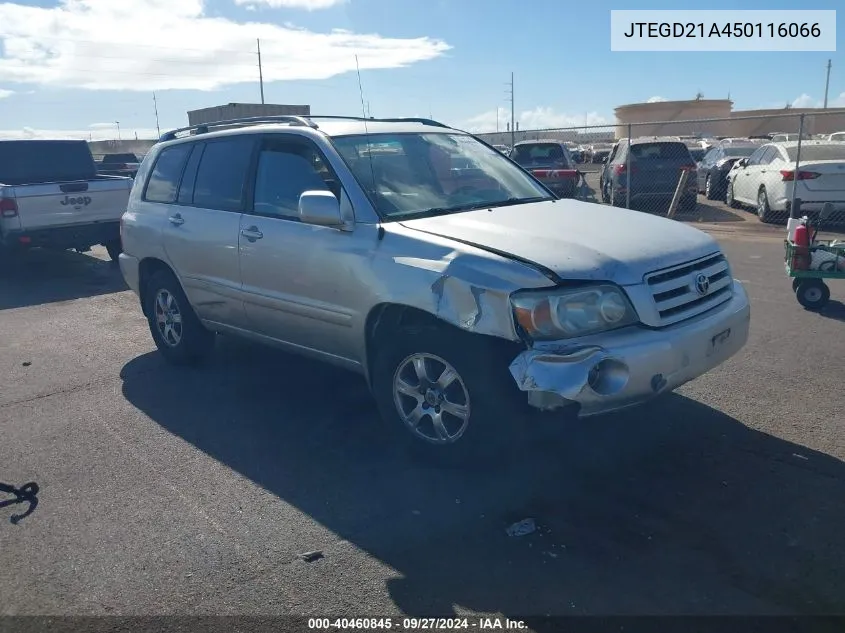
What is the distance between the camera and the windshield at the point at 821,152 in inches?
521

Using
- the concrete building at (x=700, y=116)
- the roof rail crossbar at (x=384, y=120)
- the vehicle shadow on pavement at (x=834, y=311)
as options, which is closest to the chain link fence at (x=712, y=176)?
the vehicle shadow on pavement at (x=834, y=311)

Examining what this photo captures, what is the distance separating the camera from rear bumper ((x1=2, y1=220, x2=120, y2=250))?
1053 cm

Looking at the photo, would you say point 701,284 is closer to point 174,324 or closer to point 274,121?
point 274,121

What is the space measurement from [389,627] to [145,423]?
2882 mm

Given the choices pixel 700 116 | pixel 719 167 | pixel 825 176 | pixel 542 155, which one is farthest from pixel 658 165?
pixel 700 116

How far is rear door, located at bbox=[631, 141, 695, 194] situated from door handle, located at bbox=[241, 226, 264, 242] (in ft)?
39.4

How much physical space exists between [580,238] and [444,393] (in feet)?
3.61

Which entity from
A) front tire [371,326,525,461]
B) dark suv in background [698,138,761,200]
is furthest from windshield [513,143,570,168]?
front tire [371,326,525,461]

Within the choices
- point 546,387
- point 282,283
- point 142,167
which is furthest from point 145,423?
point 546,387

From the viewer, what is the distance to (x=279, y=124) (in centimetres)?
542

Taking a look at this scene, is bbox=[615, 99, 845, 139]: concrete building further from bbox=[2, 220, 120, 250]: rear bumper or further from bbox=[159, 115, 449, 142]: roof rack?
bbox=[159, 115, 449, 142]: roof rack

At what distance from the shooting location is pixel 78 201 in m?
10.9

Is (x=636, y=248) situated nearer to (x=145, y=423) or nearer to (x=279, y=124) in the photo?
(x=279, y=124)

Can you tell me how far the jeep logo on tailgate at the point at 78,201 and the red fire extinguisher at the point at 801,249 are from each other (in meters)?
9.23
